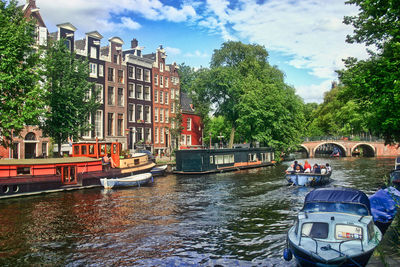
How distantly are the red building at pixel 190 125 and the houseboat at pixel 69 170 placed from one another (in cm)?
3171

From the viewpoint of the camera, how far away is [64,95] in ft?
117

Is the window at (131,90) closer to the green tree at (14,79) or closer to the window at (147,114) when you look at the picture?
the window at (147,114)

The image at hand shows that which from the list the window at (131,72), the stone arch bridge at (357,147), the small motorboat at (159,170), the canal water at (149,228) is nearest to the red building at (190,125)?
the window at (131,72)

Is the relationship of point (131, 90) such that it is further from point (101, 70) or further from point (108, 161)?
point (108, 161)

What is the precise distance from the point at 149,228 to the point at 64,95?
75.7ft

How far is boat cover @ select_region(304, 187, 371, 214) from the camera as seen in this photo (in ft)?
43.0

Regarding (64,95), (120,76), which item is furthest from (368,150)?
(64,95)

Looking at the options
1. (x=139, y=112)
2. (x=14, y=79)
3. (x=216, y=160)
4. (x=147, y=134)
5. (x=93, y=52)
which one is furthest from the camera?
(x=147, y=134)

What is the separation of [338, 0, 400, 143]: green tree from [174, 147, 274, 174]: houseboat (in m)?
21.2

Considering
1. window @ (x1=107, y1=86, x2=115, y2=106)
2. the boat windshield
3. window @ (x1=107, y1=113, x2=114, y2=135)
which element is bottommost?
the boat windshield

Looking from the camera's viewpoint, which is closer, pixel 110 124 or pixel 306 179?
pixel 306 179

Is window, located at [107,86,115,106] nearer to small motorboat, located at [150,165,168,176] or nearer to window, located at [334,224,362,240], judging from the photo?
small motorboat, located at [150,165,168,176]

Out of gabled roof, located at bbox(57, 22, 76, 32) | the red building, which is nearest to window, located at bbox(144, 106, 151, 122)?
the red building

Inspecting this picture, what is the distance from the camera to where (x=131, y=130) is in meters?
57.2
